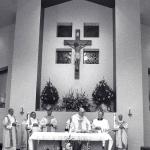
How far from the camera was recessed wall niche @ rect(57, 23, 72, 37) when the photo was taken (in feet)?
45.4

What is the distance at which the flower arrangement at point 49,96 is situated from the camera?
12.1 m

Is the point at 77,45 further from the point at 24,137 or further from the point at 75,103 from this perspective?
the point at 24,137

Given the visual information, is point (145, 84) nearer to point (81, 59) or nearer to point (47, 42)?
point (81, 59)

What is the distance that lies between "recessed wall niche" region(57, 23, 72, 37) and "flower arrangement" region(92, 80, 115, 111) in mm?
2962

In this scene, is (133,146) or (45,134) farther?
(133,146)

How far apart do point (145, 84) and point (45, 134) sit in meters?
6.31

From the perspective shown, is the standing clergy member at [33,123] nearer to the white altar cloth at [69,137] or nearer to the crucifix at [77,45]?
the white altar cloth at [69,137]

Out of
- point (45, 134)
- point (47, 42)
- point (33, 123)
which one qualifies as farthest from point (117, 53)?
point (45, 134)

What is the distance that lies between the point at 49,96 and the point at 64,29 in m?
3.49

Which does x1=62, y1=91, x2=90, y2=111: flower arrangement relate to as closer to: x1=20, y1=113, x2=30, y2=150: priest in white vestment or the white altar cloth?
x1=20, y1=113, x2=30, y2=150: priest in white vestment

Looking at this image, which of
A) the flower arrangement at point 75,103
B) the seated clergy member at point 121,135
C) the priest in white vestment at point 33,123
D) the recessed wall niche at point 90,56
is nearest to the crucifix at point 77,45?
the recessed wall niche at point 90,56

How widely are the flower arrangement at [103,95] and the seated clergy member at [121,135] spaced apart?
3.74 ft

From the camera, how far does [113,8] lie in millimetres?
13664

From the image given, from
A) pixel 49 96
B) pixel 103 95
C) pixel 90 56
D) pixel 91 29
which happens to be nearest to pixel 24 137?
pixel 49 96
